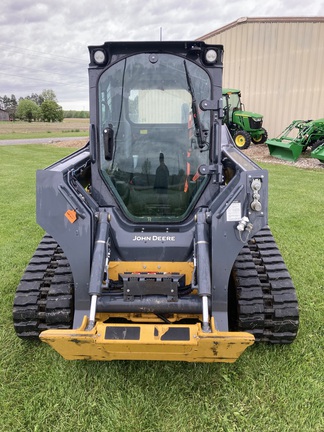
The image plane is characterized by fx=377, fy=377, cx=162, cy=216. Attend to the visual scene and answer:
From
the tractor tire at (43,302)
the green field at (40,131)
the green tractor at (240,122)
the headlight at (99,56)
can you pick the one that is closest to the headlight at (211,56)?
the headlight at (99,56)

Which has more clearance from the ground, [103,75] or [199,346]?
[103,75]

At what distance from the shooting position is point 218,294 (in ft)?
9.14

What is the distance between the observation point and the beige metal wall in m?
17.8

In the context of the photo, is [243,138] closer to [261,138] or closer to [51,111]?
[261,138]

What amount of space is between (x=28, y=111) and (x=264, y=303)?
258ft

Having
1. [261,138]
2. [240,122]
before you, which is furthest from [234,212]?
[261,138]

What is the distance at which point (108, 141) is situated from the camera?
3213mm

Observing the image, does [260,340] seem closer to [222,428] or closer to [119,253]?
[222,428]

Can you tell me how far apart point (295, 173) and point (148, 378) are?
1041cm

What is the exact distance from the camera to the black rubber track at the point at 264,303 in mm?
2910

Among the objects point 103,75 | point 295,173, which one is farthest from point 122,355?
point 295,173

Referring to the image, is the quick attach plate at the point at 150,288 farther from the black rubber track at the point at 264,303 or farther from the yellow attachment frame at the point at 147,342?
the black rubber track at the point at 264,303

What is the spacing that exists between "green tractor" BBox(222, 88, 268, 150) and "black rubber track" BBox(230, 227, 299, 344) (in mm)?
14749

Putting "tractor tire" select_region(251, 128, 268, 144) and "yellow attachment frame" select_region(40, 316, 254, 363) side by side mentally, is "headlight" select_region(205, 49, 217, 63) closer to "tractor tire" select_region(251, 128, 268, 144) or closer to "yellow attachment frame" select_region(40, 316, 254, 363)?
"yellow attachment frame" select_region(40, 316, 254, 363)
